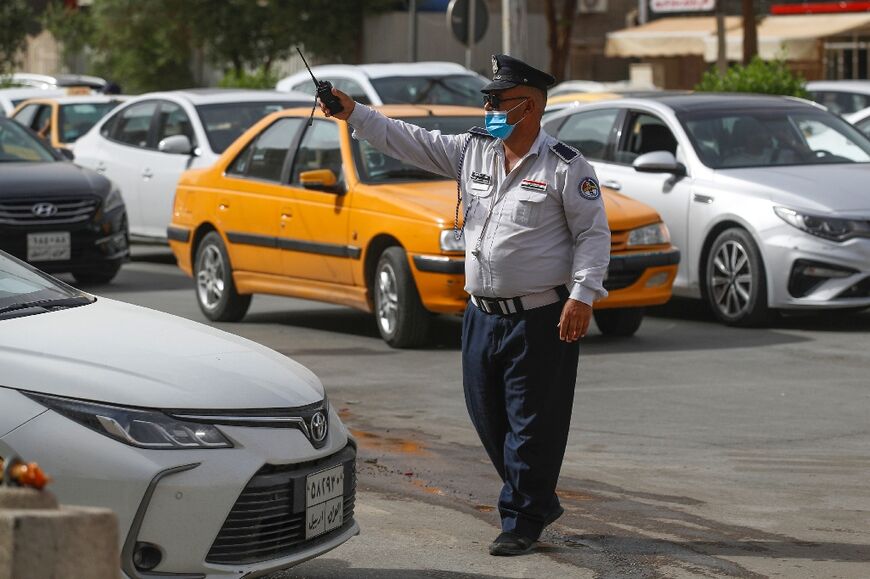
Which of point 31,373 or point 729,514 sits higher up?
point 31,373

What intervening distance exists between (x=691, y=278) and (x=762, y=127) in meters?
1.28

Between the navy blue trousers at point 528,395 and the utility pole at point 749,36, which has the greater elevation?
the utility pole at point 749,36

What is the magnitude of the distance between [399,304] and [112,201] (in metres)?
4.33

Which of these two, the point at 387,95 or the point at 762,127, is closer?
the point at 762,127

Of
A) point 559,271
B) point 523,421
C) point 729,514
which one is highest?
point 559,271

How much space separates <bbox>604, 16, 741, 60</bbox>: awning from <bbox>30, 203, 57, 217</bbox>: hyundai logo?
25255 millimetres

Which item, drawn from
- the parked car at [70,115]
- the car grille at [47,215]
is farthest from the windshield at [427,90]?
the car grille at [47,215]

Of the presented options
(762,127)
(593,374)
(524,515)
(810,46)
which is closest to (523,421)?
(524,515)

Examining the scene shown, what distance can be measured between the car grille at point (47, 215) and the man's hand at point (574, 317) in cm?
874

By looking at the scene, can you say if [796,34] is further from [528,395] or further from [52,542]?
[52,542]

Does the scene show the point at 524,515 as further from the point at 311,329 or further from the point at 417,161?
the point at 311,329

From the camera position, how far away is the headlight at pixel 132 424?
485cm

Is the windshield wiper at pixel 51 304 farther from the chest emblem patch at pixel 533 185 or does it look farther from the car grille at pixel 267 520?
the chest emblem patch at pixel 533 185

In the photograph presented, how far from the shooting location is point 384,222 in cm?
1133
